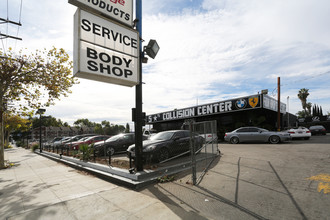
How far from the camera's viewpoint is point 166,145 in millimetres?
7656

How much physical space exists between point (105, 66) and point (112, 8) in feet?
6.61

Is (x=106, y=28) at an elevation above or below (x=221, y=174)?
above

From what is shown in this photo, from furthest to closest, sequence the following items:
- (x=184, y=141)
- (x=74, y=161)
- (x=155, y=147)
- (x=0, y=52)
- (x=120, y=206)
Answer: (x=0, y=52) → (x=74, y=161) → (x=184, y=141) → (x=155, y=147) → (x=120, y=206)

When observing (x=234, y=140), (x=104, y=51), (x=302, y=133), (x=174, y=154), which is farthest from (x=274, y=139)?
(x=104, y=51)

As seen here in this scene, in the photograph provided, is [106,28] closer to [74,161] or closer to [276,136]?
[74,161]

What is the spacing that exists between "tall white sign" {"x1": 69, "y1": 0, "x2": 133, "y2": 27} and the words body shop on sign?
1.10 metres

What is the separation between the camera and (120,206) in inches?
150

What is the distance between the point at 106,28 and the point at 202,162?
20.7ft

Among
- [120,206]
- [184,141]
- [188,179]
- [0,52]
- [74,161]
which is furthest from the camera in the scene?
[0,52]

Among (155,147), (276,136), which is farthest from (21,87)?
(276,136)

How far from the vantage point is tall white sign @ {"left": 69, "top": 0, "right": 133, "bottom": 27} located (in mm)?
4984

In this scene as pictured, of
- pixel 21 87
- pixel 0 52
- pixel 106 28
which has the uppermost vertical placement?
pixel 0 52

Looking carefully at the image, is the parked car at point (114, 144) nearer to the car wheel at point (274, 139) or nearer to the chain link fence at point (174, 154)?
the chain link fence at point (174, 154)

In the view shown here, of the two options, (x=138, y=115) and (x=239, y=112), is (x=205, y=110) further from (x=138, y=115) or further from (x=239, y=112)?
(x=138, y=115)
